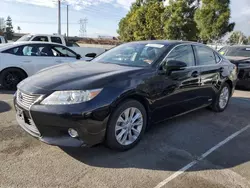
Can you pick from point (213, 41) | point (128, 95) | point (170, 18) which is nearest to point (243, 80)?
point (128, 95)

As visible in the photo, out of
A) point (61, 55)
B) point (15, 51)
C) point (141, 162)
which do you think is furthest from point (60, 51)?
point (141, 162)

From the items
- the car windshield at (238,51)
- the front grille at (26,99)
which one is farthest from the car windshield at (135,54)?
the car windshield at (238,51)

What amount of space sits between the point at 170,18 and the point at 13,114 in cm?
1925

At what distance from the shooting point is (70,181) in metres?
2.74

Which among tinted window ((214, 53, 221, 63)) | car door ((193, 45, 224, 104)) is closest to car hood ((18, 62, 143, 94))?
car door ((193, 45, 224, 104))

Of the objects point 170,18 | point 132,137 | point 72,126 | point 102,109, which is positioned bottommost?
point 132,137

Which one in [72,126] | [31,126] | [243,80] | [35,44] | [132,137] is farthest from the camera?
[243,80]

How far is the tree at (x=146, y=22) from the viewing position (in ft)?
79.1

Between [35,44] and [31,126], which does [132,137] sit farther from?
[35,44]

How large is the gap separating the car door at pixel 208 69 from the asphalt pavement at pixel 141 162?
35.6 inches

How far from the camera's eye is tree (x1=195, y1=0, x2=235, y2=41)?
1891 cm

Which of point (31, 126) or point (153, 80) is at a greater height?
point (153, 80)

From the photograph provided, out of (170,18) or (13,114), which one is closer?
(13,114)

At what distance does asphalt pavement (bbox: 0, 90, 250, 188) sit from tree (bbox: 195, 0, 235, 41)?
16614 millimetres
